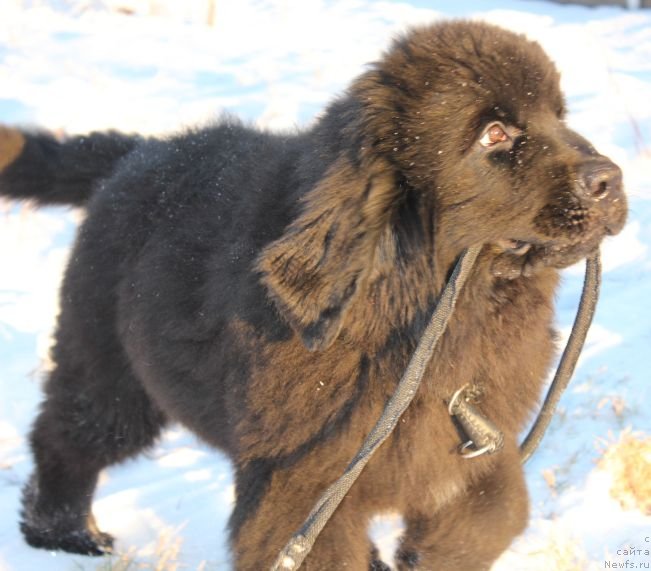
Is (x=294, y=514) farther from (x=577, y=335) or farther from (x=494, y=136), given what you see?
(x=494, y=136)

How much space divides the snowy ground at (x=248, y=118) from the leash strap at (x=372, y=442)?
1135 millimetres

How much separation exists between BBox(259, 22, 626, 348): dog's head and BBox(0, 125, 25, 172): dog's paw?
1.75 m

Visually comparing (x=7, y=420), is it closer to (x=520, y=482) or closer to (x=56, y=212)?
(x=56, y=212)

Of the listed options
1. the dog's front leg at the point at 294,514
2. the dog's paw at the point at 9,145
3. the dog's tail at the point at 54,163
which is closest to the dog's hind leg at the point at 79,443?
the dog's tail at the point at 54,163

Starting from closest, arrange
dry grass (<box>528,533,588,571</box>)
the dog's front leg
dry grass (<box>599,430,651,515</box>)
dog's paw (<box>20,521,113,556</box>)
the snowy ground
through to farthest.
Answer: the dog's front leg < dry grass (<box>528,533,588,571</box>) < dry grass (<box>599,430,651,515</box>) < the snowy ground < dog's paw (<box>20,521,113,556</box>)

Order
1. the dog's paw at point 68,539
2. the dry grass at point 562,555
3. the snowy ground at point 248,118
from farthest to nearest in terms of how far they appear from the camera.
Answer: the dog's paw at point 68,539
the snowy ground at point 248,118
the dry grass at point 562,555

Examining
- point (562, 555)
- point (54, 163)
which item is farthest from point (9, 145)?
point (562, 555)

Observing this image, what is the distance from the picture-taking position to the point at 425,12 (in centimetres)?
1155

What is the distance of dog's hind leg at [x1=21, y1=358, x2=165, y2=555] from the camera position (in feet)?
12.8

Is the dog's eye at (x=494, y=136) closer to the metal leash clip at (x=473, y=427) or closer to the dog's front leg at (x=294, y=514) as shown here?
the metal leash clip at (x=473, y=427)

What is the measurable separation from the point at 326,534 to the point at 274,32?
1005 cm

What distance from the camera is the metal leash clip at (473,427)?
289cm

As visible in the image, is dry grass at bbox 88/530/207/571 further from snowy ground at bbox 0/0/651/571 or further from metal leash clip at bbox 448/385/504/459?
metal leash clip at bbox 448/385/504/459

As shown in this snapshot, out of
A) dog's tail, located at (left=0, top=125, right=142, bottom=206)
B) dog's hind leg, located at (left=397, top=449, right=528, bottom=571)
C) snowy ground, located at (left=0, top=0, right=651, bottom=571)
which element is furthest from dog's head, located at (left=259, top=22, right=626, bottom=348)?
dog's tail, located at (left=0, top=125, right=142, bottom=206)
